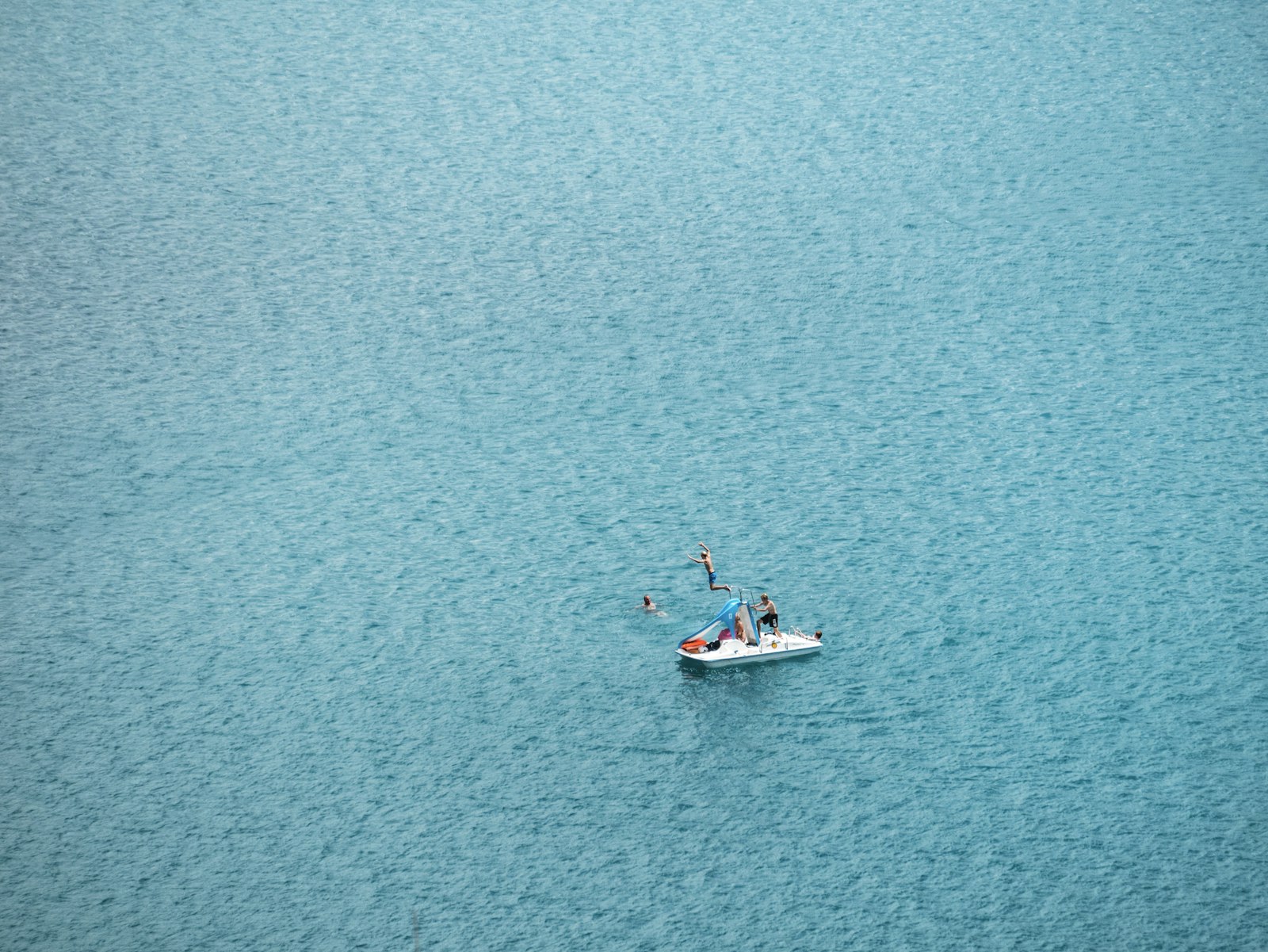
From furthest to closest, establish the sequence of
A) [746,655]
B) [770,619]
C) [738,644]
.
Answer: [770,619], [738,644], [746,655]

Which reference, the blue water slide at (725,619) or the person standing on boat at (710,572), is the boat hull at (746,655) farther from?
the person standing on boat at (710,572)

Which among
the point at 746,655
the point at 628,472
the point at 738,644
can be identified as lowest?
the point at 746,655

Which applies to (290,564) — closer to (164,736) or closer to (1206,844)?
(164,736)

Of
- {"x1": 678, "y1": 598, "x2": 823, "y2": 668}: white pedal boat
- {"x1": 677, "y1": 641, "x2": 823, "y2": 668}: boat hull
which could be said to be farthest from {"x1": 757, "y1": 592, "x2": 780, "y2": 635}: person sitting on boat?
{"x1": 677, "y1": 641, "x2": 823, "y2": 668}: boat hull

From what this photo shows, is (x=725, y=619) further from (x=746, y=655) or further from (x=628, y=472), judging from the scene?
(x=628, y=472)

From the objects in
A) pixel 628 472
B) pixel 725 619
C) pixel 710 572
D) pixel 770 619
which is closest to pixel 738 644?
pixel 725 619

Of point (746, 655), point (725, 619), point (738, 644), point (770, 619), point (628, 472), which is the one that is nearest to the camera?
point (725, 619)

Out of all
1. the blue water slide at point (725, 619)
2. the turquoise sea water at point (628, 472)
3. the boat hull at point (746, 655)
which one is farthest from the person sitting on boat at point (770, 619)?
the turquoise sea water at point (628, 472)
